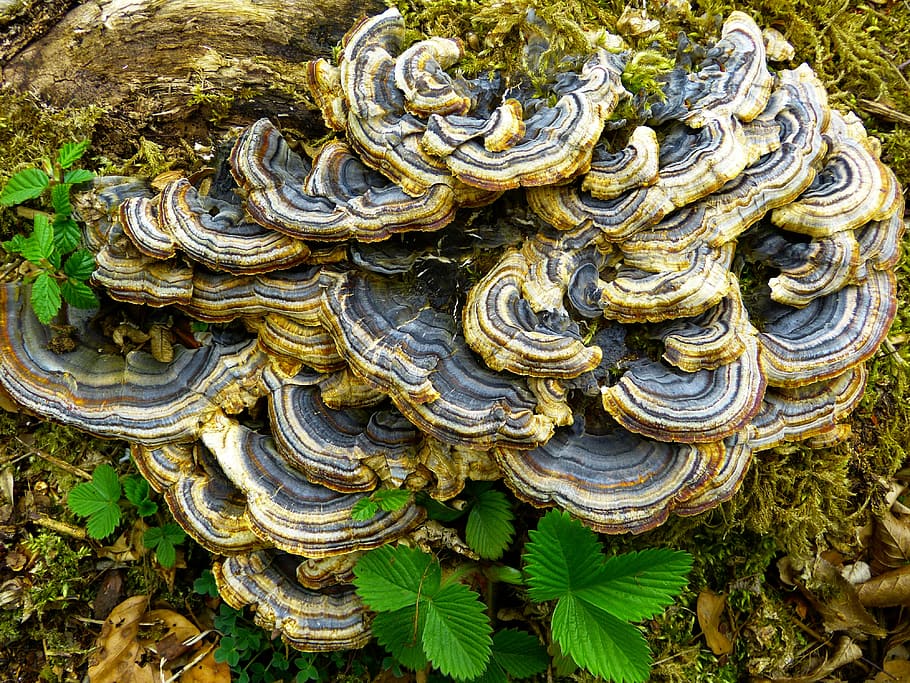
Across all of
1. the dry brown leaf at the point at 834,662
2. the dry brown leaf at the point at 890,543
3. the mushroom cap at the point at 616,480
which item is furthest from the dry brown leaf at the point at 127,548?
the dry brown leaf at the point at 890,543

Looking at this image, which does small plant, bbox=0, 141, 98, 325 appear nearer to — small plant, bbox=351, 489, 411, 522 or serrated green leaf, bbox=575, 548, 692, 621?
small plant, bbox=351, 489, 411, 522

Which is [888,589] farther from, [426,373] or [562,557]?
[426,373]

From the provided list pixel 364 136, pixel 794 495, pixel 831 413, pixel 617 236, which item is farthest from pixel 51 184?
pixel 794 495

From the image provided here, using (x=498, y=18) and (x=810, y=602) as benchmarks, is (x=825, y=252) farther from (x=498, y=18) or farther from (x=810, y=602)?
(x=810, y=602)

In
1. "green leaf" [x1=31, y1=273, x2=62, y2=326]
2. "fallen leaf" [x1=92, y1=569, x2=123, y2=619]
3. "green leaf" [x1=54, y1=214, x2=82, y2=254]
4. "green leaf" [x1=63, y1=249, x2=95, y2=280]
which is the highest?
"green leaf" [x1=54, y1=214, x2=82, y2=254]

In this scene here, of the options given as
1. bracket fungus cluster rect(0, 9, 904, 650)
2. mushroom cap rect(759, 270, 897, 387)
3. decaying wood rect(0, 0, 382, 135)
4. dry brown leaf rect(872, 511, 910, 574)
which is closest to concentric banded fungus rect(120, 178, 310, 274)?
bracket fungus cluster rect(0, 9, 904, 650)

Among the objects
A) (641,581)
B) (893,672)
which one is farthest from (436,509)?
(893,672)
